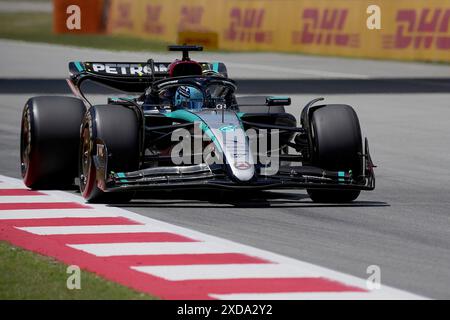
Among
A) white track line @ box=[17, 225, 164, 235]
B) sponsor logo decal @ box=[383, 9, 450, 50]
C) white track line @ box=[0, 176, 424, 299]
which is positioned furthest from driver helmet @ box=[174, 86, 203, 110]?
sponsor logo decal @ box=[383, 9, 450, 50]

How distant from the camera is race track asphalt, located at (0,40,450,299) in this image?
30.6ft

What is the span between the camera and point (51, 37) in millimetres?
50750

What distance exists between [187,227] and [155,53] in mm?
29970

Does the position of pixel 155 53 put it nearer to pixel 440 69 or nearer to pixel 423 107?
pixel 440 69

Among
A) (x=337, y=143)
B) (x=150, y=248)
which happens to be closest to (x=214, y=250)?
(x=150, y=248)

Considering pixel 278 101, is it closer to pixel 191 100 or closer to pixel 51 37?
pixel 191 100

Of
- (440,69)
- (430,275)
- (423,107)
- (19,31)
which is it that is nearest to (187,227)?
(430,275)

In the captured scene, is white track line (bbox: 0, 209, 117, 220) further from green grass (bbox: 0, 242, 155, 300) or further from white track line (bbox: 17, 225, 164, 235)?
green grass (bbox: 0, 242, 155, 300)

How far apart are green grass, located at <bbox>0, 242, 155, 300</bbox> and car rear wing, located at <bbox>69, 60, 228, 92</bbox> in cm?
499

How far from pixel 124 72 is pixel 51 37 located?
36.8 m

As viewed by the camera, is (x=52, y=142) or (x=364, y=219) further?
(x=52, y=142)

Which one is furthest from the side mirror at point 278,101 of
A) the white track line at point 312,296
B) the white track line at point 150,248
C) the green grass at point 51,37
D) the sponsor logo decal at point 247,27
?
the green grass at point 51,37

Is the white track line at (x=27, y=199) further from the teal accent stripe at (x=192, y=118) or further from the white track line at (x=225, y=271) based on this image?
the white track line at (x=225, y=271)

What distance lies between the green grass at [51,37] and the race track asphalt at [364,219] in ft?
86.3
